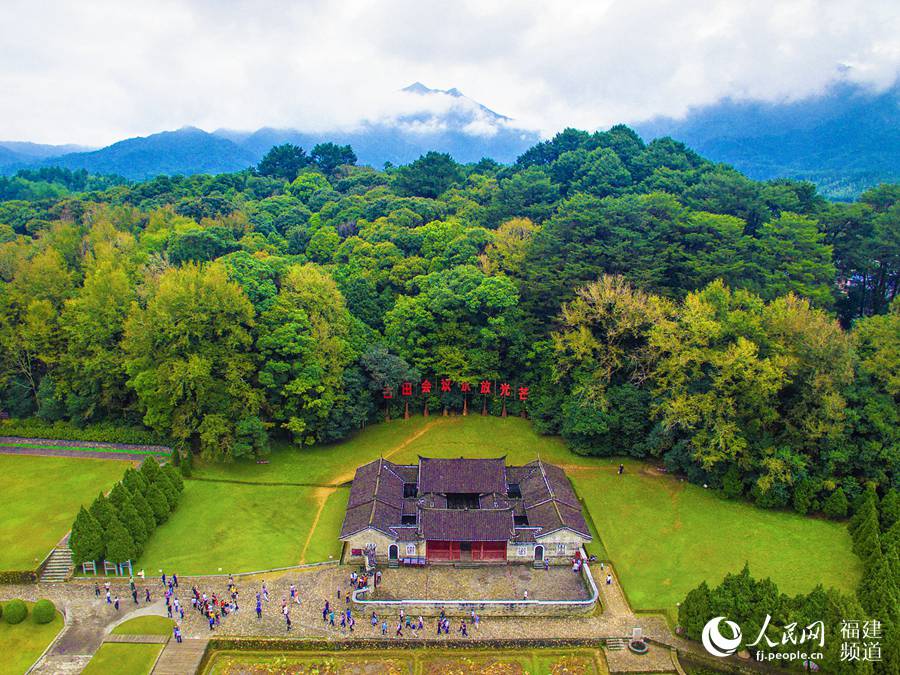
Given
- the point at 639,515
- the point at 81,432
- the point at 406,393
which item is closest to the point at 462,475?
the point at 406,393

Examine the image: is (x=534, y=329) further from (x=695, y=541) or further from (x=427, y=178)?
(x=427, y=178)

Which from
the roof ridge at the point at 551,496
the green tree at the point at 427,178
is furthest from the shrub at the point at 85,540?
the green tree at the point at 427,178

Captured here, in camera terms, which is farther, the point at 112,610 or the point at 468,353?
the point at 468,353

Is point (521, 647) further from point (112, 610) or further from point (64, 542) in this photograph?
point (64, 542)

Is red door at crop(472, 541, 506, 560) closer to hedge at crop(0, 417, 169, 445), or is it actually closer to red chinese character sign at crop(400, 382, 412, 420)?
red chinese character sign at crop(400, 382, 412, 420)

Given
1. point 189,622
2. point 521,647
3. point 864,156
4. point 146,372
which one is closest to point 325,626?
point 189,622

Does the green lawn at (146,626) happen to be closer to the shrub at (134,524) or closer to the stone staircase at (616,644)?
the shrub at (134,524)

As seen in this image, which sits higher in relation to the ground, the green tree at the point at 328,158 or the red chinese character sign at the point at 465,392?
the green tree at the point at 328,158

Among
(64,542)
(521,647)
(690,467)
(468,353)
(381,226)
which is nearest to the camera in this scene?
(521,647)
